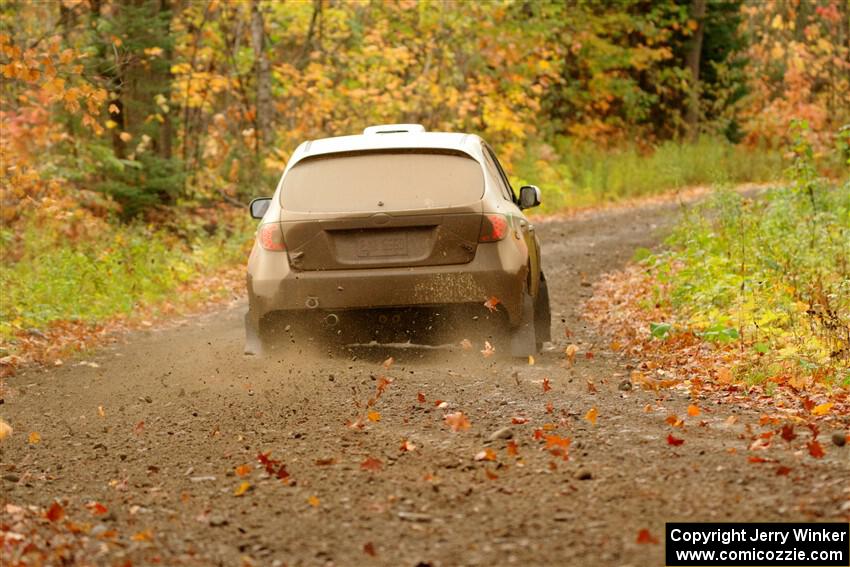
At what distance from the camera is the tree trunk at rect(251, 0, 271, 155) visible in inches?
988

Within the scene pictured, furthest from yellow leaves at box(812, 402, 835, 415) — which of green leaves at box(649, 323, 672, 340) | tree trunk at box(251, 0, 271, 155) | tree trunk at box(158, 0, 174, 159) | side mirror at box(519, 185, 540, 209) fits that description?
tree trunk at box(251, 0, 271, 155)

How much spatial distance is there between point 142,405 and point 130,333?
5.05 m

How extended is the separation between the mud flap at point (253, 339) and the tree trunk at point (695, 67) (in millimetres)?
29891

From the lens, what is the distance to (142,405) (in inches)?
322

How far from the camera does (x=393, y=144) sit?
8.77 m

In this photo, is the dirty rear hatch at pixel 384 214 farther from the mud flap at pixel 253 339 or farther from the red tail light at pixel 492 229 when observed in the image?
the mud flap at pixel 253 339

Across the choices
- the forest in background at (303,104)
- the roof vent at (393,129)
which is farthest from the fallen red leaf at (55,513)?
the forest in background at (303,104)

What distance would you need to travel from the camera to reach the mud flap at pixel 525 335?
8.80 meters

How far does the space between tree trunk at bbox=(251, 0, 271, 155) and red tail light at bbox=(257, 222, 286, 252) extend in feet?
54.4

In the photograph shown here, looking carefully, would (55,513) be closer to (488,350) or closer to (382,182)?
(382,182)

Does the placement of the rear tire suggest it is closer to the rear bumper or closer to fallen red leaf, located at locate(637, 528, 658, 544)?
the rear bumper

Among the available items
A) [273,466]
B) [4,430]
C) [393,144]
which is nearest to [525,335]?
[393,144]

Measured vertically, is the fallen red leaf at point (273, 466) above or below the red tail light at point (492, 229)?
below
